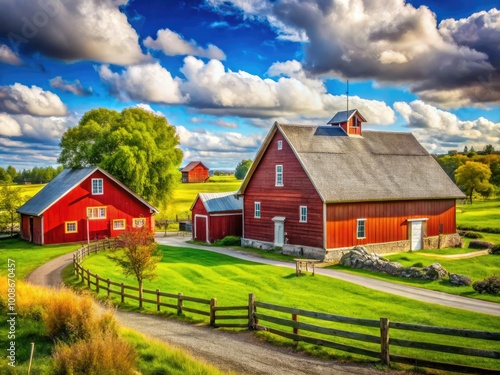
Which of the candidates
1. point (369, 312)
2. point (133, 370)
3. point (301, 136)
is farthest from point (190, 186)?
point (133, 370)

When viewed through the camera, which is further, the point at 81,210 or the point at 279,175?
the point at 81,210

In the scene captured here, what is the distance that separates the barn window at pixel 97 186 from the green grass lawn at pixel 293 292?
11.6 metres

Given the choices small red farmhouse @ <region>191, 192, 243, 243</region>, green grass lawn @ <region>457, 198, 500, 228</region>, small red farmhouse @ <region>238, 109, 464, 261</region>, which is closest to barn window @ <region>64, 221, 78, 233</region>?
small red farmhouse @ <region>191, 192, 243, 243</region>

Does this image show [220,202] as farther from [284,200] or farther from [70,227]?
[70,227]

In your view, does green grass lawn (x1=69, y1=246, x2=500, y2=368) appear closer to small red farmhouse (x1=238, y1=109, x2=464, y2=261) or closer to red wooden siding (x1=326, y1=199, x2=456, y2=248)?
small red farmhouse (x1=238, y1=109, x2=464, y2=261)

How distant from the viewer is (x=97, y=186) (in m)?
44.7

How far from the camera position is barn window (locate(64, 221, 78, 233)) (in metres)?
43.3

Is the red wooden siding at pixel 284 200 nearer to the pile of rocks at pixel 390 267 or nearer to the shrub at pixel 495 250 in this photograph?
the pile of rocks at pixel 390 267

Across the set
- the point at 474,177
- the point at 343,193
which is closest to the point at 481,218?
the point at 474,177

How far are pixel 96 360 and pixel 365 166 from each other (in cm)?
3172

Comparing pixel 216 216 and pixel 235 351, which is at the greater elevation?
pixel 216 216

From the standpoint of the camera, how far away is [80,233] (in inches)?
1738

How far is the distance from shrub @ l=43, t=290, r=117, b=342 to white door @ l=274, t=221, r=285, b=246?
24763mm

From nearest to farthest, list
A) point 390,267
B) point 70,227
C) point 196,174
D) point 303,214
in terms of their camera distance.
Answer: point 390,267 → point 303,214 → point 70,227 → point 196,174
